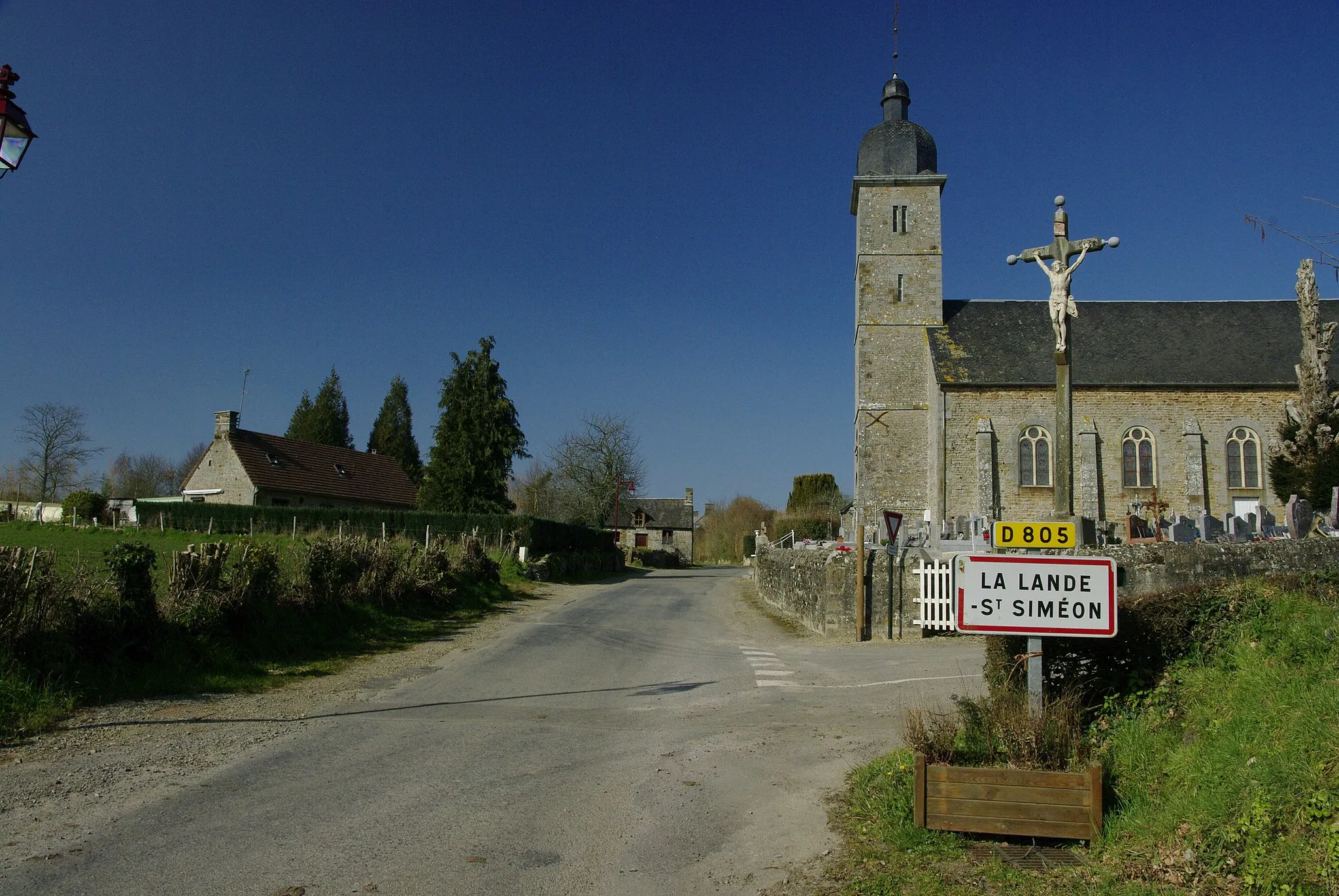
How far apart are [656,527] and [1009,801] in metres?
71.4

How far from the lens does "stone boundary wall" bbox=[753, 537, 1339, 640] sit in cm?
1229

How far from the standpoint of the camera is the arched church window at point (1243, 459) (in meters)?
34.1

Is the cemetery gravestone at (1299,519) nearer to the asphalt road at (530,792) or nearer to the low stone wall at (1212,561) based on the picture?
the low stone wall at (1212,561)

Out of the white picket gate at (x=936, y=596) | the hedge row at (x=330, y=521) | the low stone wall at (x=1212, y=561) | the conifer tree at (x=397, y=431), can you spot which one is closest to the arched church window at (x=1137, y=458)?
the white picket gate at (x=936, y=596)

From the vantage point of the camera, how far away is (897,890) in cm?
467

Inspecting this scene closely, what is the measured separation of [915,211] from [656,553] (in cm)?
3261

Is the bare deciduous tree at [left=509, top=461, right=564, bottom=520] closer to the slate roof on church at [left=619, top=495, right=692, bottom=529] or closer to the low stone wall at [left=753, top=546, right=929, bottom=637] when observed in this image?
the slate roof on church at [left=619, top=495, right=692, bottom=529]

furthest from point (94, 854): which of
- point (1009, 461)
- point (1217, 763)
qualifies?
point (1009, 461)

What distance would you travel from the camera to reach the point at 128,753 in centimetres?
715

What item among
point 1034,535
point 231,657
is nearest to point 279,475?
point 231,657

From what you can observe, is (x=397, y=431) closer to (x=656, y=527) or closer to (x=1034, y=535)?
(x=656, y=527)

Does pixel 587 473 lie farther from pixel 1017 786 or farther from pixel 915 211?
pixel 1017 786

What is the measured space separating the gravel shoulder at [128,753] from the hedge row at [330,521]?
26.3m

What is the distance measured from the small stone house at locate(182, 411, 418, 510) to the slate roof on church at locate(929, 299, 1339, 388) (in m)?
32.7
